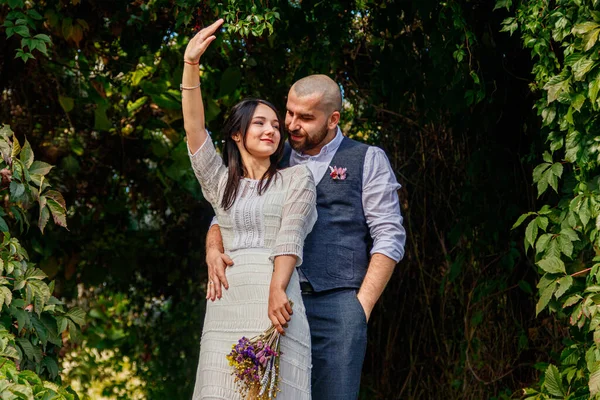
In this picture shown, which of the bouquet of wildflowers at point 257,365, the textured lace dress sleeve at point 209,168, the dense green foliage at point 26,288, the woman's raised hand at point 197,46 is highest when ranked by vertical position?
the woman's raised hand at point 197,46

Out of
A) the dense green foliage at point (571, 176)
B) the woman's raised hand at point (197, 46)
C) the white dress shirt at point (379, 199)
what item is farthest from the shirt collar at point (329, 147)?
the dense green foliage at point (571, 176)

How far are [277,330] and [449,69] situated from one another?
65.4 inches

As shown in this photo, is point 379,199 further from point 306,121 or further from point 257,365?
point 257,365

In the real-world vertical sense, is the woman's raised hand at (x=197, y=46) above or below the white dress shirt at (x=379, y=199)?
above

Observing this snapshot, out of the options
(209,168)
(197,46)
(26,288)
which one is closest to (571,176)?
(209,168)

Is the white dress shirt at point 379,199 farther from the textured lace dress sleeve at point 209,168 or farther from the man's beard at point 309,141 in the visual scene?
the textured lace dress sleeve at point 209,168

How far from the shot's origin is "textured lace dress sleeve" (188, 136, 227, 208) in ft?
9.71

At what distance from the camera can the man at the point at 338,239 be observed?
9.99 feet

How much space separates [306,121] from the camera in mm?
3170

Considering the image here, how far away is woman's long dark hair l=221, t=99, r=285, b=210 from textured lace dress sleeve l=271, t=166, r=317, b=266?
0.30 ft

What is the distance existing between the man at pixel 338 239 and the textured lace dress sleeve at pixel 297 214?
0.21 m

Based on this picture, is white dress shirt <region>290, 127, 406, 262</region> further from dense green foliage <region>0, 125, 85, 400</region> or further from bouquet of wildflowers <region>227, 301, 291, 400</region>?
dense green foliage <region>0, 125, 85, 400</region>

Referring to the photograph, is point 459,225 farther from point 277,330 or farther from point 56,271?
point 56,271

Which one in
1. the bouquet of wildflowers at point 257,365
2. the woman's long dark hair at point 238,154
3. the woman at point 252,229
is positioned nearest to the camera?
the bouquet of wildflowers at point 257,365
